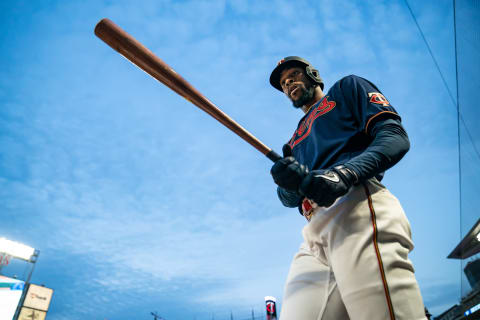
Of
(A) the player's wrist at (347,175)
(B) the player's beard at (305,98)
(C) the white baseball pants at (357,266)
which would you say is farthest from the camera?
(B) the player's beard at (305,98)

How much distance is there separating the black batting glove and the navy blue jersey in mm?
345

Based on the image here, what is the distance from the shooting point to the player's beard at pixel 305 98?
2424 mm

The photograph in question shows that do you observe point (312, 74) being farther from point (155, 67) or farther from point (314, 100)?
point (155, 67)

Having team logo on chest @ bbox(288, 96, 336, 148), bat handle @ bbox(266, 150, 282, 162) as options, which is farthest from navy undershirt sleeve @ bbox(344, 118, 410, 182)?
team logo on chest @ bbox(288, 96, 336, 148)

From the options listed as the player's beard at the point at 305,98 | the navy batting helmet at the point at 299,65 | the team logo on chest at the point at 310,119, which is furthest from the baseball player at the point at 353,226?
the navy batting helmet at the point at 299,65

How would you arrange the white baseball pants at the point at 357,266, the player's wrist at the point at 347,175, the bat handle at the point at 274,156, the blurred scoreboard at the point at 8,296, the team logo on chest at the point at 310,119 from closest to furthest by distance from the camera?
the white baseball pants at the point at 357,266 < the player's wrist at the point at 347,175 < the bat handle at the point at 274,156 < the team logo on chest at the point at 310,119 < the blurred scoreboard at the point at 8,296

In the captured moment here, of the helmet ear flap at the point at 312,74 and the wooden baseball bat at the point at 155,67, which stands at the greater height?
the helmet ear flap at the point at 312,74

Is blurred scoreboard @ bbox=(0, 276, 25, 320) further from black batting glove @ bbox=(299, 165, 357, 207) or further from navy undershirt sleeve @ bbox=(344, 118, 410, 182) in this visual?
navy undershirt sleeve @ bbox=(344, 118, 410, 182)

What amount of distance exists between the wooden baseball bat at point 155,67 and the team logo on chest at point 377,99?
27.7 inches

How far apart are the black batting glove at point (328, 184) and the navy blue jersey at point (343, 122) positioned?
35 cm

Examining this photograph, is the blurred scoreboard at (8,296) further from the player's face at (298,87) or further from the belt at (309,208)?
the belt at (309,208)

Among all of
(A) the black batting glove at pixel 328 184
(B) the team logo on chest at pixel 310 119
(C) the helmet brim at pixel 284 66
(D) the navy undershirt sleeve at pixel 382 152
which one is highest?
(C) the helmet brim at pixel 284 66

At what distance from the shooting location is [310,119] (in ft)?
7.06

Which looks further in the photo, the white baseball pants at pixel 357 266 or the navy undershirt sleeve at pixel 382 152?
the navy undershirt sleeve at pixel 382 152
